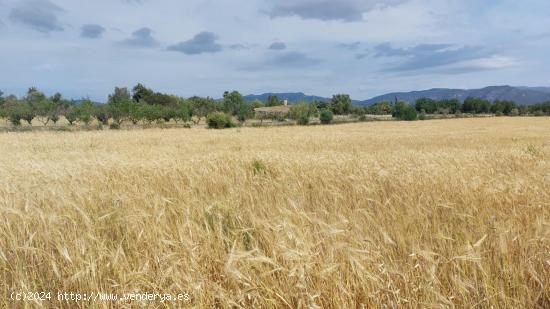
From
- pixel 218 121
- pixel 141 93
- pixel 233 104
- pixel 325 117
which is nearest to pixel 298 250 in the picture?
pixel 218 121

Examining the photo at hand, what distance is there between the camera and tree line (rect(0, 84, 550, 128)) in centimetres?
7075

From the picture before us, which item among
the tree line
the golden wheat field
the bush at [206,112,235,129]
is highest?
the tree line

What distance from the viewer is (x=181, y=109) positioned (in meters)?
88.2

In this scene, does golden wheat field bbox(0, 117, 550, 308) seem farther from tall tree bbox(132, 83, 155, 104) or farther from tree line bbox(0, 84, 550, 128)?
tall tree bbox(132, 83, 155, 104)

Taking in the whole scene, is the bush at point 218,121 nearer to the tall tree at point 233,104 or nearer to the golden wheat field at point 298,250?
the tall tree at point 233,104

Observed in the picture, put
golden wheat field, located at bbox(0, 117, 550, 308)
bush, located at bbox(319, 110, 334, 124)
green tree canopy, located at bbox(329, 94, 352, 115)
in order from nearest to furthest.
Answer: golden wheat field, located at bbox(0, 117, 550, 308) < bush, located at bbox(319, 110, 334, 124) < green tree canopy, located at bbox(329, 94, 352, 115)

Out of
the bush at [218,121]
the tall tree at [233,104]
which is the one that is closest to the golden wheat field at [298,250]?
the bush at [218,121]

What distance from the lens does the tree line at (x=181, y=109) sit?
7075cm

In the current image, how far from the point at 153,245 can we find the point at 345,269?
1.46m

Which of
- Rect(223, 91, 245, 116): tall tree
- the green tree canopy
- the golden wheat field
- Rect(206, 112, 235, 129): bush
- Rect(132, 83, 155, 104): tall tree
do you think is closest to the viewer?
the golden wheat field

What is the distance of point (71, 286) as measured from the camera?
208cm

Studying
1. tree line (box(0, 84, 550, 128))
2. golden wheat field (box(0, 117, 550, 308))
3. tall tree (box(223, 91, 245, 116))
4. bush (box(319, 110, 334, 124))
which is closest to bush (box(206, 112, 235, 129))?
tree line (box(0, 84, 550, 128))

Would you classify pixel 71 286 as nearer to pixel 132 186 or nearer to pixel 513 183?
pixel 132 186

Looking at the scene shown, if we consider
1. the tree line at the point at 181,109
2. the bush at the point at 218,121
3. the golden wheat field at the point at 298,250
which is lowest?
the golden wheat field at the point at 298,250
